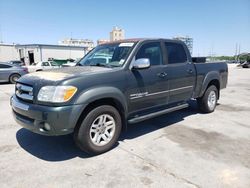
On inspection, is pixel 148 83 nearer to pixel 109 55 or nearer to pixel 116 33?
pixel 109 55

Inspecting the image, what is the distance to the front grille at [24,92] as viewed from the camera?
3523 millimetres

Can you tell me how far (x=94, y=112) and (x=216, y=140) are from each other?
8.20 feet

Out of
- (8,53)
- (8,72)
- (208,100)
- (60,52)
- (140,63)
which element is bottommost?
(208,100)

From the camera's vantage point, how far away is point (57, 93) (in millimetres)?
3256

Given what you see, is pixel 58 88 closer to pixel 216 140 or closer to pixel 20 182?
pixel 20 182

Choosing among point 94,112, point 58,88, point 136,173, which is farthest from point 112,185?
point 58,88

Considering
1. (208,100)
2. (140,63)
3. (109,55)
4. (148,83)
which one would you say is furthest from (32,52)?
(140,63)

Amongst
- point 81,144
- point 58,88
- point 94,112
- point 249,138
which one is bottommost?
point 249,138

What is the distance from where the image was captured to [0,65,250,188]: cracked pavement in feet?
9.82

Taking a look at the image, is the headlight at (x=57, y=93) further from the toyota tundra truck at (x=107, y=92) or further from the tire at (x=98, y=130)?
the tire at (x=98, y=130)

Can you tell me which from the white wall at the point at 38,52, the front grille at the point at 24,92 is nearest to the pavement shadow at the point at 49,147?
the front grille at the point at 24,92

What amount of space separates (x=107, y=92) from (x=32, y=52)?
45118 mm

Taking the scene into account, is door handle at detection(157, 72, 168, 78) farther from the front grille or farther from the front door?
the front grille

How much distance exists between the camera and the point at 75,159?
11.9 ft
